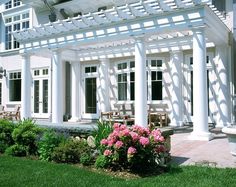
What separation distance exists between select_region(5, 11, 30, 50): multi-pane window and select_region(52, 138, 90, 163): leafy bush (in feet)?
45.6

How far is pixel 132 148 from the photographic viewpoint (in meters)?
5.91

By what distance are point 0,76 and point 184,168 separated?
54.4ft

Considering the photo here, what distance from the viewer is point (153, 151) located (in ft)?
20.5

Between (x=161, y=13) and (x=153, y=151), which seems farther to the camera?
(x=161, y=13)

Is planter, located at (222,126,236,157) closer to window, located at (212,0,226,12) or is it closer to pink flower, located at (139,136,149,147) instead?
pink flower, located at (139,136,149,147)

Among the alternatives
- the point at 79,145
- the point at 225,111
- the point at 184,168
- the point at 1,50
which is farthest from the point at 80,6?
the point at 184,168

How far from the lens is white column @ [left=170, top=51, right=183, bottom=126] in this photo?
13758mm

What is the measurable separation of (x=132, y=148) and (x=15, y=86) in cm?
1544

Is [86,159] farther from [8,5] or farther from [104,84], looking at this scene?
[8,5]

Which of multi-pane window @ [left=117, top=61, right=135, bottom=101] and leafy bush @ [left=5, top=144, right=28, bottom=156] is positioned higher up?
multi-pane window @ [left=117, top=61, right=135, bottom=101]

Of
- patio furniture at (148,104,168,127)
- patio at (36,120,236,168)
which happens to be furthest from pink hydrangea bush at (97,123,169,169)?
patio furniture at (148,104,168,127)

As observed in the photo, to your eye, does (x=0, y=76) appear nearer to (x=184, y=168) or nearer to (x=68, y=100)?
(x=68, y=100)

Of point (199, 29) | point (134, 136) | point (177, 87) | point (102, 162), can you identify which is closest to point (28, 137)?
point (102, 162)

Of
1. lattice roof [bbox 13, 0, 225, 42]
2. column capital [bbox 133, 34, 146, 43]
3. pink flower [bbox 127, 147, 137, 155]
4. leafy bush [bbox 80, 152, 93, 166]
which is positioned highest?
lattice roof [bbox 13, 0, 225, 42]
